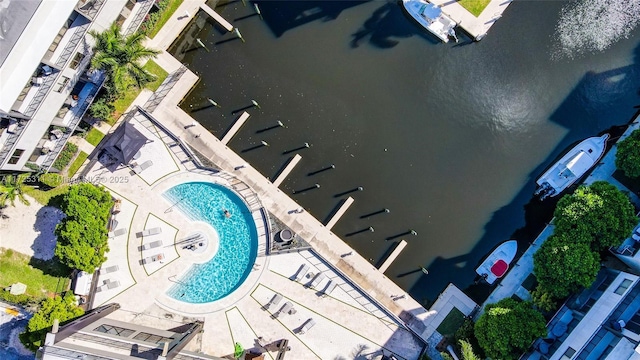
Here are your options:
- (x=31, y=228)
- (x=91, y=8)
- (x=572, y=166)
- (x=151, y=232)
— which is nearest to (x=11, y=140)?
(x=31, y=228)

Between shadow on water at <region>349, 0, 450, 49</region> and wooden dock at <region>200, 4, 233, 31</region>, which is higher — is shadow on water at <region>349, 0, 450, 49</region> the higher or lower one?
the higher one

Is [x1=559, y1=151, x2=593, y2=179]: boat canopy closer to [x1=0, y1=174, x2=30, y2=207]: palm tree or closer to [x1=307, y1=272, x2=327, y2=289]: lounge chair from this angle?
[x1=307, y1=272, x2=327, y2=289]: lounge chair

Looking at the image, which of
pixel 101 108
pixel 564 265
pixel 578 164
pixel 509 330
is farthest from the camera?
pixel 578 164

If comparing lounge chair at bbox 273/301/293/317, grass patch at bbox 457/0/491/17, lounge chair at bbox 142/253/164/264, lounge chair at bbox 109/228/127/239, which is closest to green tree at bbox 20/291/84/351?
lounge chair at bbox 109/228/127/239

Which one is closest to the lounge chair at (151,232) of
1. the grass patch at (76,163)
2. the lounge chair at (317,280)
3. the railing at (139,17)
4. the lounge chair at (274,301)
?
the grass patch at (76,163)

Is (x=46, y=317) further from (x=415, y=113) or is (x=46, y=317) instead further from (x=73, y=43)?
(x=415, y=113)
